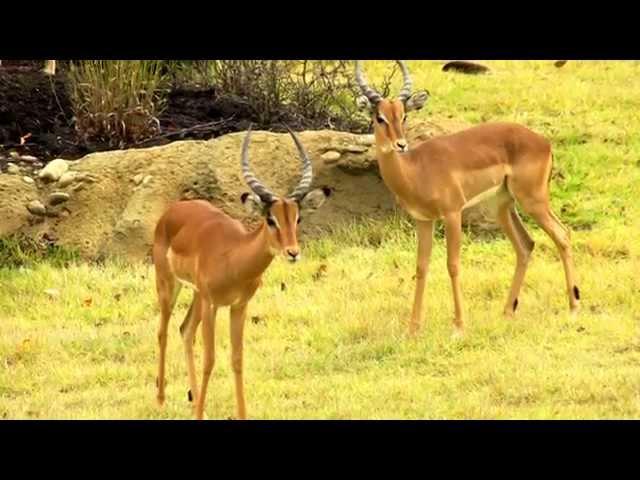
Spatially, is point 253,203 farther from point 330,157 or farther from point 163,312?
point 330,157

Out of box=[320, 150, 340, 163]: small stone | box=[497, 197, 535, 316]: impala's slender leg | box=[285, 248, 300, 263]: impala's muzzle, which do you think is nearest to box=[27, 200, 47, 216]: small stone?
box=[320, 150, 340, 163]: small stone

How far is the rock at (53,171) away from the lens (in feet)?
43.8

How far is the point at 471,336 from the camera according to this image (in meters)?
10.3

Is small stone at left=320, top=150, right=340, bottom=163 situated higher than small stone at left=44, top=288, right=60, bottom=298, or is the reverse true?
small stone at left=320, top=150, right=340, bottom=163

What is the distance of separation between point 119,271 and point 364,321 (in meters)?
2.76

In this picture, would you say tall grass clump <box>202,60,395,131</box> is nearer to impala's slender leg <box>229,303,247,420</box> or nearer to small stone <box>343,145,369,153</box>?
small stone <box>343,145,369,153</box>

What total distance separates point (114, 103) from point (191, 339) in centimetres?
567

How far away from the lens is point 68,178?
1332cm

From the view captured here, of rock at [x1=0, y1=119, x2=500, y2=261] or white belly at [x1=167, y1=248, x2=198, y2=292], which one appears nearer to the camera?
white belly at [x1=167, y1=248, x2=198, y2=292]

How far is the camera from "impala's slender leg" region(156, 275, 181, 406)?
912 centimetres

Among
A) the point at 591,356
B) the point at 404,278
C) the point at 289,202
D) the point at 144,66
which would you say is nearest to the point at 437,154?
the point at 404,278

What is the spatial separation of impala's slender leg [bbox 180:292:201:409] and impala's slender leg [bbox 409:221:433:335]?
1.92 meters

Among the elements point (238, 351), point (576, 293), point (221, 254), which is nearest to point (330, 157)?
point (576, 293)

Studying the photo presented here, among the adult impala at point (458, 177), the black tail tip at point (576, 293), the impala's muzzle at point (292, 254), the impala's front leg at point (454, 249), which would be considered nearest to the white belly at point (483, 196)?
the adult impala at point (458, 177)
